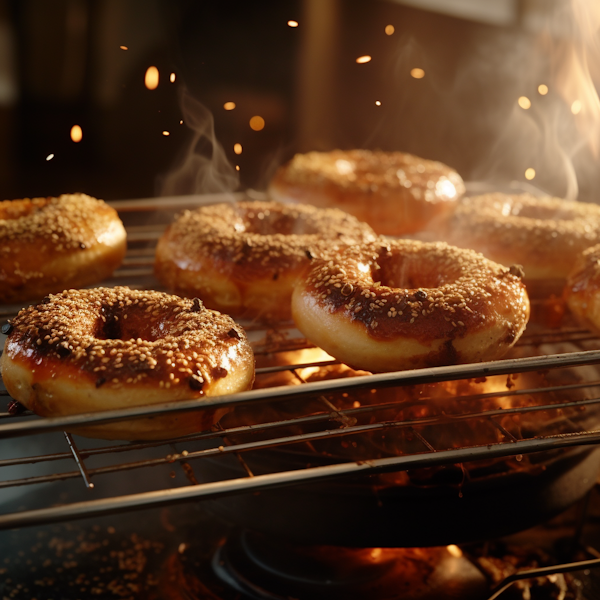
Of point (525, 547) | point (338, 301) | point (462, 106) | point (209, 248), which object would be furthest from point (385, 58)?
point (525, 547)

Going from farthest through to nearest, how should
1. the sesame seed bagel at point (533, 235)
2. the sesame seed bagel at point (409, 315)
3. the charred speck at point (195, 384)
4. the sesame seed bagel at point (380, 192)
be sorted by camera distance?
the sesame seed bagel at point (380, 192), the sesame seed bagel at point (533, 235), the sesame seed bagel at point (409, 315), the charred speck at point (195, 384)

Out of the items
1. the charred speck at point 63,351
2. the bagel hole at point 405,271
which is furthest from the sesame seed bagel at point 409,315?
the charred speck at point 63,351

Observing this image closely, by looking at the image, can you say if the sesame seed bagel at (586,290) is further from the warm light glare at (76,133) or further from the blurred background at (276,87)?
the warm light glare at (76,133)

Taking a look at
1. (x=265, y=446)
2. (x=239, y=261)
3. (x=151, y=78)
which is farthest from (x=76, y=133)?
(x=265, y=446)

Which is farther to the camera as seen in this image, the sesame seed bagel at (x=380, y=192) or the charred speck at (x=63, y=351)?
the sesame seed bagel at (x=380, y=192)

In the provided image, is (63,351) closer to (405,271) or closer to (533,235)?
(405,271)

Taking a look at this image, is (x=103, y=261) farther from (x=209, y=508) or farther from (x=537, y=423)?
(x=537, y=423)

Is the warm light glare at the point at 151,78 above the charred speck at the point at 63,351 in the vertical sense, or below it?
above
